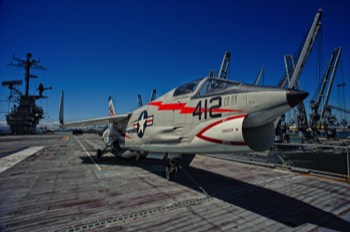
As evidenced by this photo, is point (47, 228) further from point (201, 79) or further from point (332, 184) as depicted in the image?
point (332, 184)

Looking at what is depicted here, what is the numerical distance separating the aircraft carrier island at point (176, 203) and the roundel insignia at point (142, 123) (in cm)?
194

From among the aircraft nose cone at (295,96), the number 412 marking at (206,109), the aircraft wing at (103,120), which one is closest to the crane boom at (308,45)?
the aircraft wing at (103,120)

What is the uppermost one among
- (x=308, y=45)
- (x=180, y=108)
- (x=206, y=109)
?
(x=308, y=45)

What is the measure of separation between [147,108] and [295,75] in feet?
114

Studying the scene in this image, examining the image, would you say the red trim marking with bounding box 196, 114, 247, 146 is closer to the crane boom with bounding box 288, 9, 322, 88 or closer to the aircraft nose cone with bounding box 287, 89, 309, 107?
the aircraft nose cone with bounding box 287, 89, 309, 107

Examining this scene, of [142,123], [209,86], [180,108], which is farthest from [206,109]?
[142,123]

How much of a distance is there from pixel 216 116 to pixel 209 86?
108 centimetres

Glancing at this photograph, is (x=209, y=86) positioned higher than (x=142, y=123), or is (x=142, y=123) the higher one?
(x=209, y=86)

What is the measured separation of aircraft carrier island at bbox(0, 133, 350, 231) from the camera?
149 inches

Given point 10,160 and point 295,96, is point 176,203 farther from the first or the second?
point 10,160

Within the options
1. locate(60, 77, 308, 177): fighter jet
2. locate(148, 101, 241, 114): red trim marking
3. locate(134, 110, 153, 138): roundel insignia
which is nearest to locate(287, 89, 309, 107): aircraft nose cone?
locate(60, 77, 308, 177): fighter jet

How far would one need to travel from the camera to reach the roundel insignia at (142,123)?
24.6 feet

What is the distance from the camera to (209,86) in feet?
17.1

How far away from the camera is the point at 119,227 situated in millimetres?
3662
